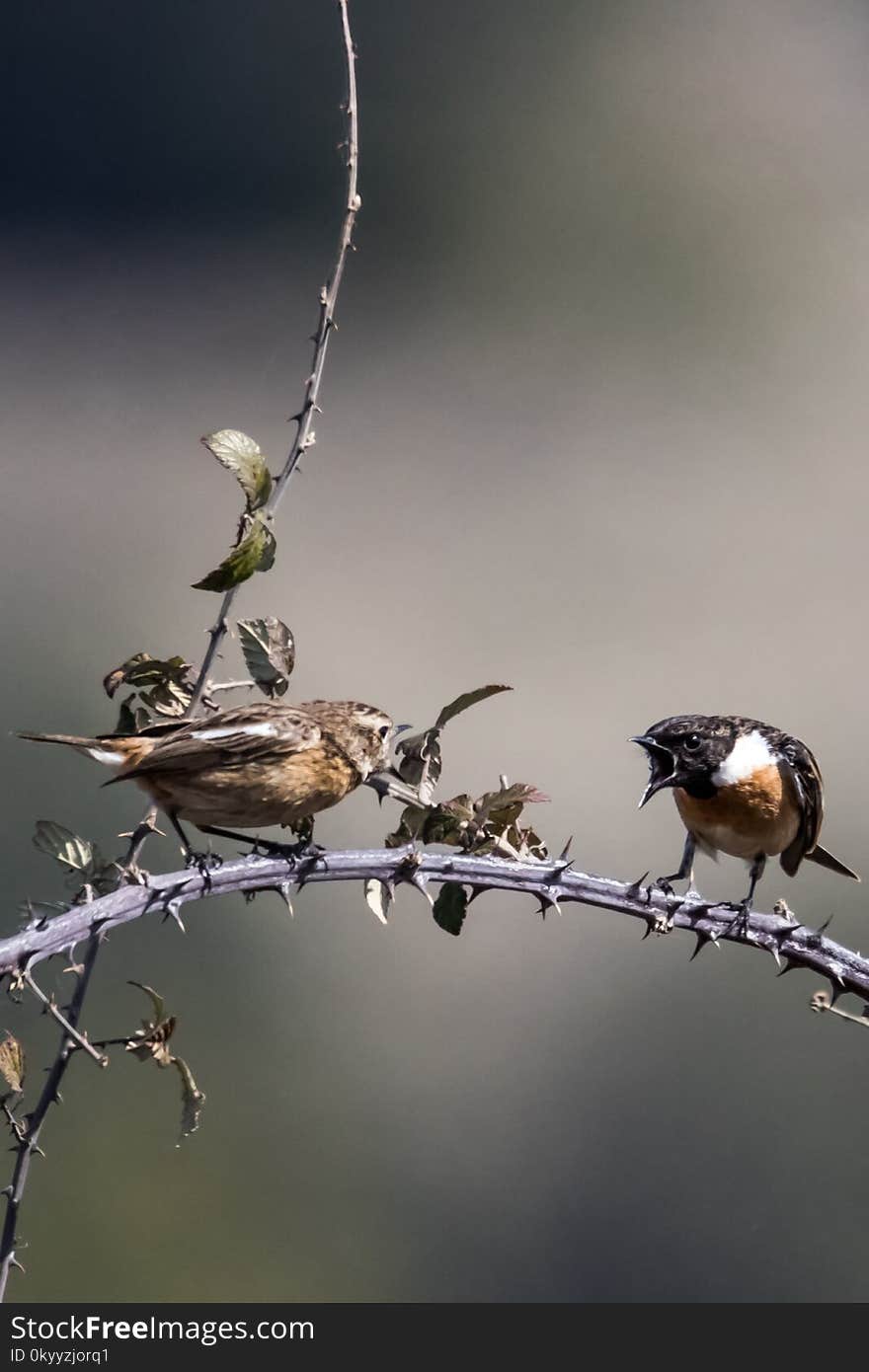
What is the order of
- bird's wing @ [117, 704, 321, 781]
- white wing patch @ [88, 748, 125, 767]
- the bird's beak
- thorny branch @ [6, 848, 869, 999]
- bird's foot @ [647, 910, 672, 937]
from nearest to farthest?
thorny branch @ [6, 848, 869, 999] → bird's foot @ [647, 910, 672, 937] → bird's wing @ [117, 704, 321, 781] → white wing patch @ [88, 748, 125, 767] → the bird's beak

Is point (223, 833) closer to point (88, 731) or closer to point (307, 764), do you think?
point (307, 764)

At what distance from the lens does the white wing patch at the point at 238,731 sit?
3.01m

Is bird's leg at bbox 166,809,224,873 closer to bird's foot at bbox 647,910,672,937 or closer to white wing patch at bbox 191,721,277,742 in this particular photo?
white wing patch at bbox 191,721,277,742

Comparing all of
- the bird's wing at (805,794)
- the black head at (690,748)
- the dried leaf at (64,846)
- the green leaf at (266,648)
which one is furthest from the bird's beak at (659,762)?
the dried leaf at (64,846)

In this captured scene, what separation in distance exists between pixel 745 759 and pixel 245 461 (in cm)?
212

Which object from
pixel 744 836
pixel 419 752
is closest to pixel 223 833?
pixel 419 752

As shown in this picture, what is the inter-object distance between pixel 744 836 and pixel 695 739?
1.14ft

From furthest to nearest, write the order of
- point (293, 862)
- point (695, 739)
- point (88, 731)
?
point (88, 731) < point (695, 739) < point (293, 862)

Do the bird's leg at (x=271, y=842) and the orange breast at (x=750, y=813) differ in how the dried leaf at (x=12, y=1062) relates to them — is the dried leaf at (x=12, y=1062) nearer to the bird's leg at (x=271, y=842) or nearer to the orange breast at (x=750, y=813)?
the bird's leg at (x=271, y=842)

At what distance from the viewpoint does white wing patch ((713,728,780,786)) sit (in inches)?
158

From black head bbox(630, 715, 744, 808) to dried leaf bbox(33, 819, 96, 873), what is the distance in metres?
1.60

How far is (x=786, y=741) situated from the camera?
419cm

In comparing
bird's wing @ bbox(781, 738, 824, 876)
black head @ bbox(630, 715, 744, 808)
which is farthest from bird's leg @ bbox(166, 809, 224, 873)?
bird's wing @ bbox(781, 738, 824, 876)

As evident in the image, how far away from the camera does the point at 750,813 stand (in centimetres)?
403
